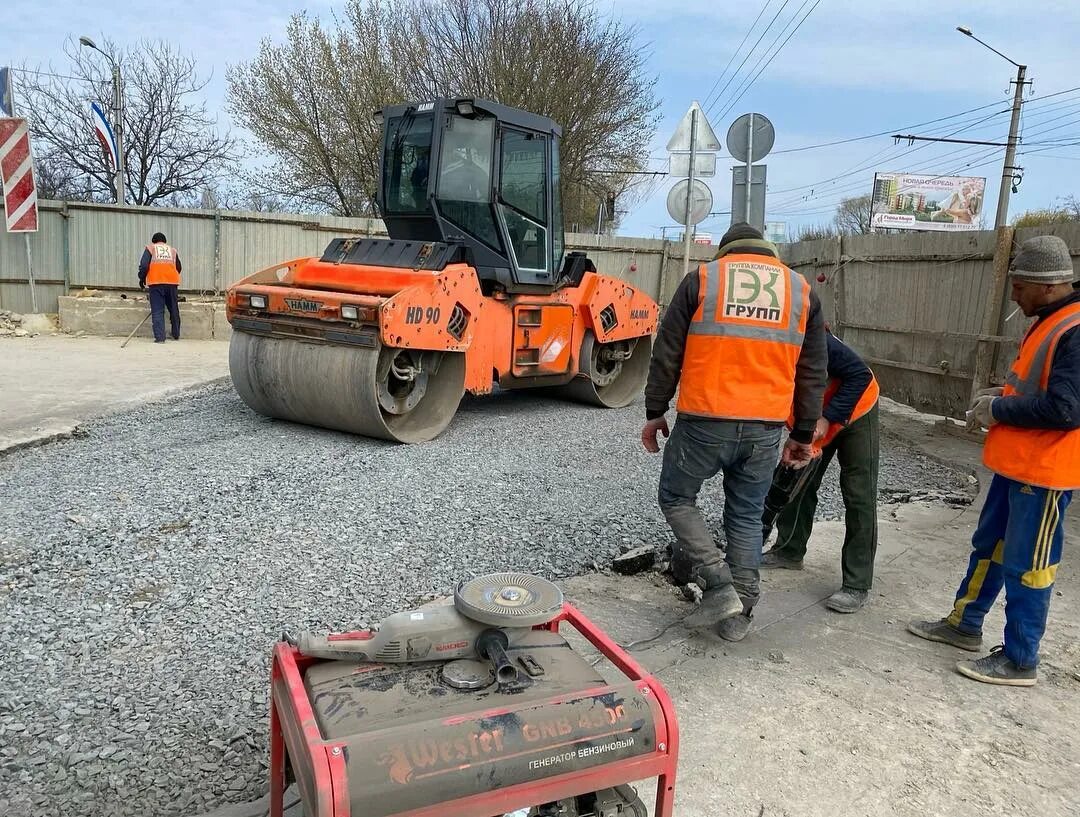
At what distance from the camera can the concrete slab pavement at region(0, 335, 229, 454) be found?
7.07m

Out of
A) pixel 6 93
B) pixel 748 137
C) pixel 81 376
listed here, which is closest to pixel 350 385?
pixel 748 137

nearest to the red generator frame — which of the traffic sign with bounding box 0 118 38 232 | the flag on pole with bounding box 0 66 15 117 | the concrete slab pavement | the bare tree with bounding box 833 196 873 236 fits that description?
the concrete slab pavement

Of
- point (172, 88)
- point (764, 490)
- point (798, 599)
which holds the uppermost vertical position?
point (172, 88)

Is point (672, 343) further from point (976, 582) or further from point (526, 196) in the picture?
point (526, 196)

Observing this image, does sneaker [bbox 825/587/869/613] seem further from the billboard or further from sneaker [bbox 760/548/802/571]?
the billboard

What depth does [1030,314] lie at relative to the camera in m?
3.34

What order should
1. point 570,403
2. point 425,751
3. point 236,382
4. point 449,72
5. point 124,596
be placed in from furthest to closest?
1. point 449,72
2. point 570,403
3. point 236,382
4. point 124,596
5. point 425,751

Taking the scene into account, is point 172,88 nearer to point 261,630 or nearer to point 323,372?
point 323,372

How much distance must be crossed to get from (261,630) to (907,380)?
27.1 ft

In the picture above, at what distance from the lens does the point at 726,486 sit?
11.6 ft

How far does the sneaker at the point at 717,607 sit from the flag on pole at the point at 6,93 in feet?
50.6

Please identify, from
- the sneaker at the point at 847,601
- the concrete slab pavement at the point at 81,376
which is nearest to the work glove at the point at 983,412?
the sneaker at the point at 847,601

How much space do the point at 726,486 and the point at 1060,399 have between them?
4.02 ft

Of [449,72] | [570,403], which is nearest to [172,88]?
[449,72]
